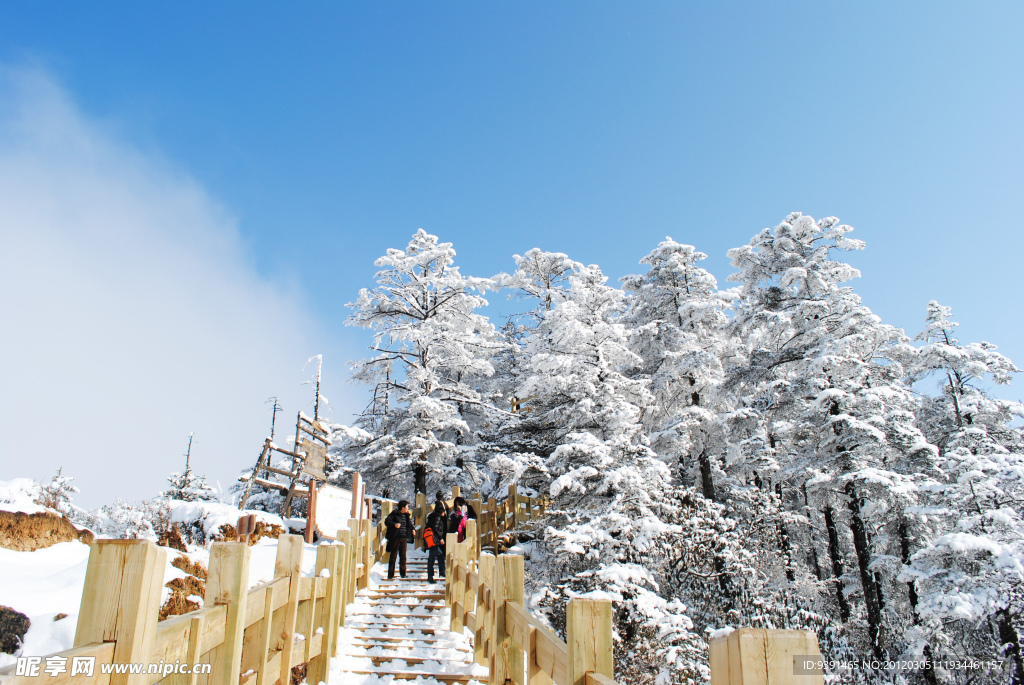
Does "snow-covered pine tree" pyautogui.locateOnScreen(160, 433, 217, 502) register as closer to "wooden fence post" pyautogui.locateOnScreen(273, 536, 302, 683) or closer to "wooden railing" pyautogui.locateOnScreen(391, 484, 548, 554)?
"wooden railing" pyautogui.locateOnScreen(391, 484, 548, 554)

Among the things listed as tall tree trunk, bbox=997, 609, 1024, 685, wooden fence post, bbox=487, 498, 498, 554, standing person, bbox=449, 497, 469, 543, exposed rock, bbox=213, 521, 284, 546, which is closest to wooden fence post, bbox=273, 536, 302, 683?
exposed rock, bbox=213, 521, 284, 546

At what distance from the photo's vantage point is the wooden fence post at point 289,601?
4.25m

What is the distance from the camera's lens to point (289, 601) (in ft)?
14.0

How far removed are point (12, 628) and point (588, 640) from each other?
14.3 ft

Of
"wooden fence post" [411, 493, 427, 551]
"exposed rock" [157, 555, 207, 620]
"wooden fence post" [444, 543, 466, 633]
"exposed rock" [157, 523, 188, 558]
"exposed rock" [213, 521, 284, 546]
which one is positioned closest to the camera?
"exposed rock" [157, 555, 207, 620]

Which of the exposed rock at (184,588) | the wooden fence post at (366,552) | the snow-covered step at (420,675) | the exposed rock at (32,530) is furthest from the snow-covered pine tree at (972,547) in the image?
the exposed rock at (32,530)

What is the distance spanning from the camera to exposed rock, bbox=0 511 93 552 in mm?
5934

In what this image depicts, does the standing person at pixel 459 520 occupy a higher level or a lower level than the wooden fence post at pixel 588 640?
higher

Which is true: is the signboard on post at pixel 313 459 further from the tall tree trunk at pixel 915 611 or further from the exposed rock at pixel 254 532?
the tall tree trunk at pixel 915 611

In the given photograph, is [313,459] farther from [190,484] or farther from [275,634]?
[190,484]

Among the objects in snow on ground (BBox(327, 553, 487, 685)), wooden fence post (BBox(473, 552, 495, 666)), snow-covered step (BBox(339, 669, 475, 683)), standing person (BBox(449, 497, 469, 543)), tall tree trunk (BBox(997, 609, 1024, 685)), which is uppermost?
standing person (BBox(449, 497, 469, 543))

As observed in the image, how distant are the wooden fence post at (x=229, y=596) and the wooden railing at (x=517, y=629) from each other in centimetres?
158

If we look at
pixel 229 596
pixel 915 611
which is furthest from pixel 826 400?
pixel 229 596

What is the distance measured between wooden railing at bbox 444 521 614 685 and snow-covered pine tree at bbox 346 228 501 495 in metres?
10.8
